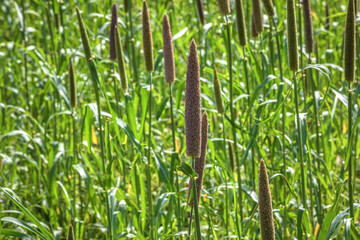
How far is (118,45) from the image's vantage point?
219cm

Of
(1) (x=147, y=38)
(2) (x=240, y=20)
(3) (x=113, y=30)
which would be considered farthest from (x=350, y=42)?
(3) (x=113, y=30)

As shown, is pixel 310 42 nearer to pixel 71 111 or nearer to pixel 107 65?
pixel 71 111

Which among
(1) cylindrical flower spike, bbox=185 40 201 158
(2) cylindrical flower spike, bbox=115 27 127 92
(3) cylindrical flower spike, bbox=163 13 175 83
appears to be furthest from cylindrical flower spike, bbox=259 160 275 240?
(2) cylindrical flower spike, bbox=115 27 127 92

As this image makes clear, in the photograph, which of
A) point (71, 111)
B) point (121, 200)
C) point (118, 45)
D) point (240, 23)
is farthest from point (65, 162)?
point (240, 23)

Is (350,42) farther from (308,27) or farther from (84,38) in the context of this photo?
(84,38)

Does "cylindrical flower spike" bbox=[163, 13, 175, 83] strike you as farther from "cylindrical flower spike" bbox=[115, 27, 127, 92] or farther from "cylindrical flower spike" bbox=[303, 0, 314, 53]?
"cylindrical flower spike" bbox=[303, 0, 314, 53]

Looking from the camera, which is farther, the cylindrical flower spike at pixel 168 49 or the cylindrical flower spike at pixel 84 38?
the cylindrical flower spike at pixel 168 49

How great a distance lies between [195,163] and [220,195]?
1.80m

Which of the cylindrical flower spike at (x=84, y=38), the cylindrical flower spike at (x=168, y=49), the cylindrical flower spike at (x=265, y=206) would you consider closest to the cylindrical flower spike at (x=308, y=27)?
the cylindrical flower spike at (x=168, y=49)

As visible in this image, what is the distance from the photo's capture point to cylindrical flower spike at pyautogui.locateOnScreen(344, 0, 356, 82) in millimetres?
1704

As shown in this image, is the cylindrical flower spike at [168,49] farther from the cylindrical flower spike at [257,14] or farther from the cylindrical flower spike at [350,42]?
the cylindrical flower spike at [350,42]

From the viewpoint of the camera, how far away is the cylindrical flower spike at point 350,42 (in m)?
1.70

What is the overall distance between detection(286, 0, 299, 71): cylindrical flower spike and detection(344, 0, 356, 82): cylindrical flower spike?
20 cm

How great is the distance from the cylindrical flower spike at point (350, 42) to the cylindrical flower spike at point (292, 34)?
0.65 ft
